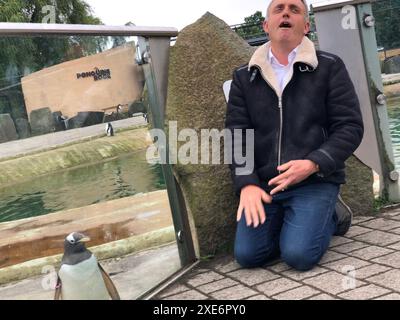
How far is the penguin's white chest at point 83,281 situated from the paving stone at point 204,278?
575mm

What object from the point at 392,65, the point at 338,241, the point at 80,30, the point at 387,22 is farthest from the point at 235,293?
the point at 387,22

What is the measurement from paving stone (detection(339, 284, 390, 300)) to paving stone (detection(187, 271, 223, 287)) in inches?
28.7

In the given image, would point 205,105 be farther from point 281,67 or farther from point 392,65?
point 392,65

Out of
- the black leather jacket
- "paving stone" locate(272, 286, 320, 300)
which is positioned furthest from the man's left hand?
"paving stone" locate(272, 286, 320, 300)

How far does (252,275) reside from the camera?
2.86 m

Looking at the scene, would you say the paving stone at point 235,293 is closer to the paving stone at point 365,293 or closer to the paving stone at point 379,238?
the paving stone at point 365,293

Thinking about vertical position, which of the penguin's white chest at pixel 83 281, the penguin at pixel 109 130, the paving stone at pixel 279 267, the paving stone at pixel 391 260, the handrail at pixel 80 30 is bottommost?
the paving stone at pixel 391 260

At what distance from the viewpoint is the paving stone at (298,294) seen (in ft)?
8.09

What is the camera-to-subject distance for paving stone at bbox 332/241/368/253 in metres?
3.00

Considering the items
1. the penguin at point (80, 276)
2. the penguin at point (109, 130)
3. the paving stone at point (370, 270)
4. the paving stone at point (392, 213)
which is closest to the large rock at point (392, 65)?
the paving stone at point (392, 213)

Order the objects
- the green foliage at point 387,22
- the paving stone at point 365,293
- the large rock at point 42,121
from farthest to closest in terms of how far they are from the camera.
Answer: the green foliage at point 387,22, the paving stone at point 365,293, the large rock at point 42,121
